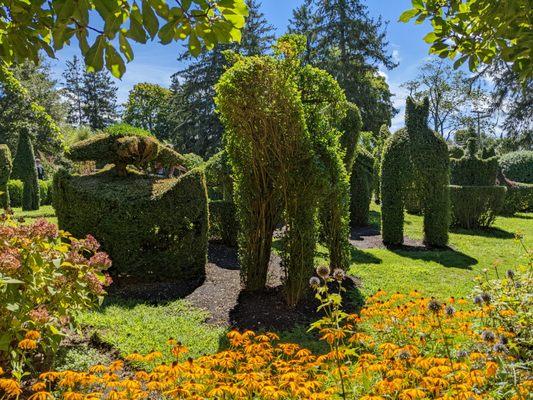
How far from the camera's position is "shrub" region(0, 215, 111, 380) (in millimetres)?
3041

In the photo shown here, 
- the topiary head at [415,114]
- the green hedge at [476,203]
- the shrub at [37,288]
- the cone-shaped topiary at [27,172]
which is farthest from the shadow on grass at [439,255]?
the cone-shaped topiary at [27,172]

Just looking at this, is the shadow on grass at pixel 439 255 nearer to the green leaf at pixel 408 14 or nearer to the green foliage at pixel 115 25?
the green leaf at pixel 408 14

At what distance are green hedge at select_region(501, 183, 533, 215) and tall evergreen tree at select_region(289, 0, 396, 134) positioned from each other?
1279 centimetres

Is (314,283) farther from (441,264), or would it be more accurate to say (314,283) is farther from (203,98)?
(203,98)

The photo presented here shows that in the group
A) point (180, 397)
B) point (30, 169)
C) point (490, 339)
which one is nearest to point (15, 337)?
point (180, 397)

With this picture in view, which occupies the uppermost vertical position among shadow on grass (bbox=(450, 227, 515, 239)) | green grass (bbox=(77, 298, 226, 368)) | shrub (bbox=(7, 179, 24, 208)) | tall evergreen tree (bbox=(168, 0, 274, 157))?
tall evergreen tree (bbox=(168, 0, 274, 157))

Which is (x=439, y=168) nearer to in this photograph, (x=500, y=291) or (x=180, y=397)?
(x=500, y=291)

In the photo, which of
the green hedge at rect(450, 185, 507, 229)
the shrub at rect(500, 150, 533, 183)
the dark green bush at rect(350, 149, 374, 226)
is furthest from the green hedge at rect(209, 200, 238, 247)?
the shrub at rect(500, 150, 533, 183)

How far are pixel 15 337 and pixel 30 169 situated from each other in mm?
19258

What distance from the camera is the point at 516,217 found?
1955 centimetres

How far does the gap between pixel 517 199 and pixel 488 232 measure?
22.5 feet

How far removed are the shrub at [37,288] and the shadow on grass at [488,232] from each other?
46.3 feet

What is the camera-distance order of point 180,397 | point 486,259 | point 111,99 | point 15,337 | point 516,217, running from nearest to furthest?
point 180,397
point 15,337
point 486,259
point 516,217
point 111,99

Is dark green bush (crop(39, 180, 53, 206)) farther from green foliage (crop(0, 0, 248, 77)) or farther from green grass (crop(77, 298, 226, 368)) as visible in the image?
green foliage (crop(0, 0, 248, 77))
